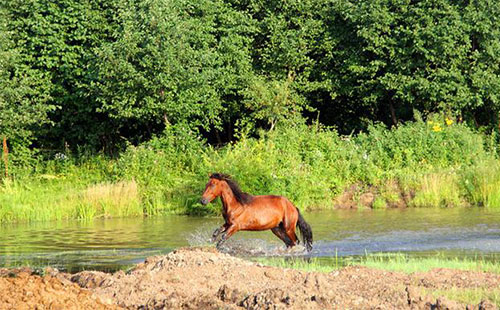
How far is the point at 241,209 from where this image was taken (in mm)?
15656

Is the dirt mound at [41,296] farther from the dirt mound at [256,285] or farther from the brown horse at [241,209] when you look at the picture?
the brown horse at [241,209]

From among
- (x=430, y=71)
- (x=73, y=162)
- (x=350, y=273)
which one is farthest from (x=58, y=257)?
(x=430, y=71)

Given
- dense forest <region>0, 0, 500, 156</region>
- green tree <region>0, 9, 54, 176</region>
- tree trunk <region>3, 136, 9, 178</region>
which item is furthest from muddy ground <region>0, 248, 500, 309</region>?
tree trunk <region>3, 136, 9, 178</region>

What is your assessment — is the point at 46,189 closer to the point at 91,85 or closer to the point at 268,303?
the point at 91,85

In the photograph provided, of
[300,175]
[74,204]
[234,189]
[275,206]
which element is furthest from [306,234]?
[74,204]

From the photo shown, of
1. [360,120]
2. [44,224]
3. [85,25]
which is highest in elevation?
[85,25]

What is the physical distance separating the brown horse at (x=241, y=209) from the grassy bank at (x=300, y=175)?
353 inches

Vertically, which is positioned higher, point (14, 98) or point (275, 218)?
point (14, 98)

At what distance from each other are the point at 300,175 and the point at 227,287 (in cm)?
1654

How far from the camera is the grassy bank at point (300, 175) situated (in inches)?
1005

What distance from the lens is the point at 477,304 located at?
9031 mm

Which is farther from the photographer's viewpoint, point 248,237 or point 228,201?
point 248,237

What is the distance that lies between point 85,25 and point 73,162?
5956 millimetres

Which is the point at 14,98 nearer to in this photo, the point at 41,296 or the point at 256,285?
the point at 256,285
